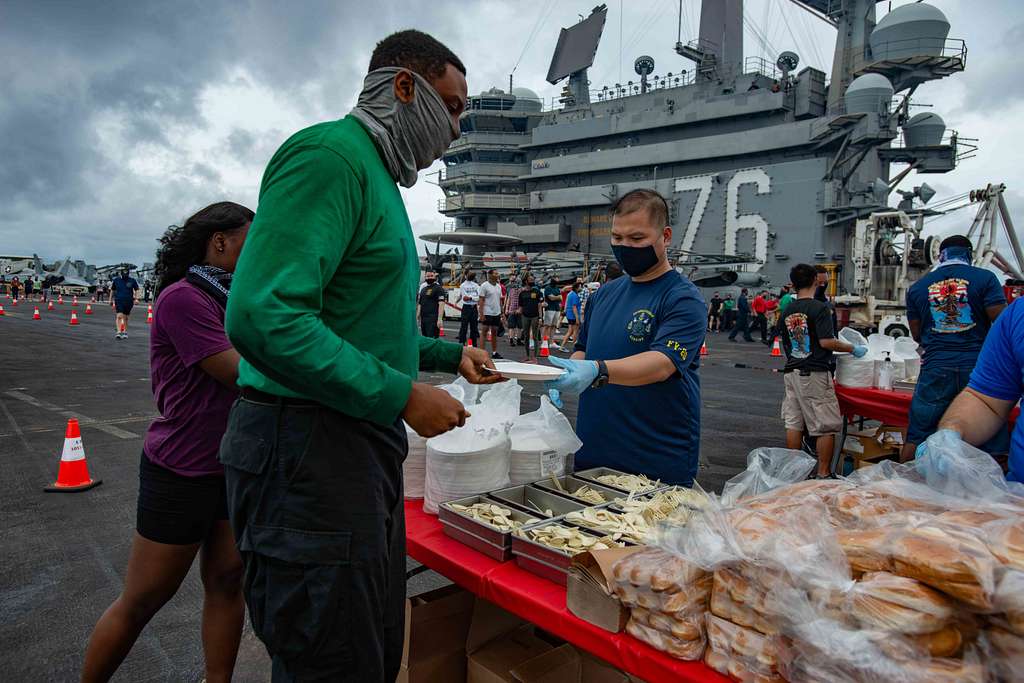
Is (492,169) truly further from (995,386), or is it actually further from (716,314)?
(995,386)

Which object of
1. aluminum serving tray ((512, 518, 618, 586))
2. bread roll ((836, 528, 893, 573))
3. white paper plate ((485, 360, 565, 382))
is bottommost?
aluminum serving tray ((512, 518, 618, 586))

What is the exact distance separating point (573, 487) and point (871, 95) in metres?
30.8

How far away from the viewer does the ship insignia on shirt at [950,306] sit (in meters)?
4.70

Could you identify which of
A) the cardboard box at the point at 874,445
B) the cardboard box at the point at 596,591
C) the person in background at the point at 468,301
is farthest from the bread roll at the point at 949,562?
the person in background at the point at 468,301

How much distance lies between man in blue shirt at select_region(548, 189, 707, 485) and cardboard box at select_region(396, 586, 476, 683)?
0.94m

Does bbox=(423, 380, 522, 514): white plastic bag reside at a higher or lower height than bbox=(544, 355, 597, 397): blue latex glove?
lower

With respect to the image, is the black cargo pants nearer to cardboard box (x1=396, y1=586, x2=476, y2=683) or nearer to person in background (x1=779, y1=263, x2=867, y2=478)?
cardboard box (x1=396, y1=586, x2=476, y2=683)

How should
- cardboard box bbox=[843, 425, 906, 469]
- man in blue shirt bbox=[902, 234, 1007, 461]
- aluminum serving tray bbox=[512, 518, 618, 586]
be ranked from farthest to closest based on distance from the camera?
cardboard box bbox=[843, 425, 906, 469] → man in blue shirt bbox=[902, 234, 1007, 461] → aluminum serving tray bbox=[512, 518, 618, 586]

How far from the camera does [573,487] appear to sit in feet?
7.99

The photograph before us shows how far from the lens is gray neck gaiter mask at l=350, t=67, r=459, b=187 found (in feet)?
4.98

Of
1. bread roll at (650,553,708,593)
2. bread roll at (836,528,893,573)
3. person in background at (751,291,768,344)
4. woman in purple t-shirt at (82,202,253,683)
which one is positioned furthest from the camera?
person in background at (751,291,768,344)

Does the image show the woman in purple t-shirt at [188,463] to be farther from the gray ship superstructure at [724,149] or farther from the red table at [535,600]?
the gray ship superstructure at [724,149]

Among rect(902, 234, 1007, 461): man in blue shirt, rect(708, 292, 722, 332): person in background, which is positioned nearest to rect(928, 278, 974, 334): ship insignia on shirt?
rect(902, 234, 1007, 461): man in blue shirt

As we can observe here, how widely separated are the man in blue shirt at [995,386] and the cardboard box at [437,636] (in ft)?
6.26
